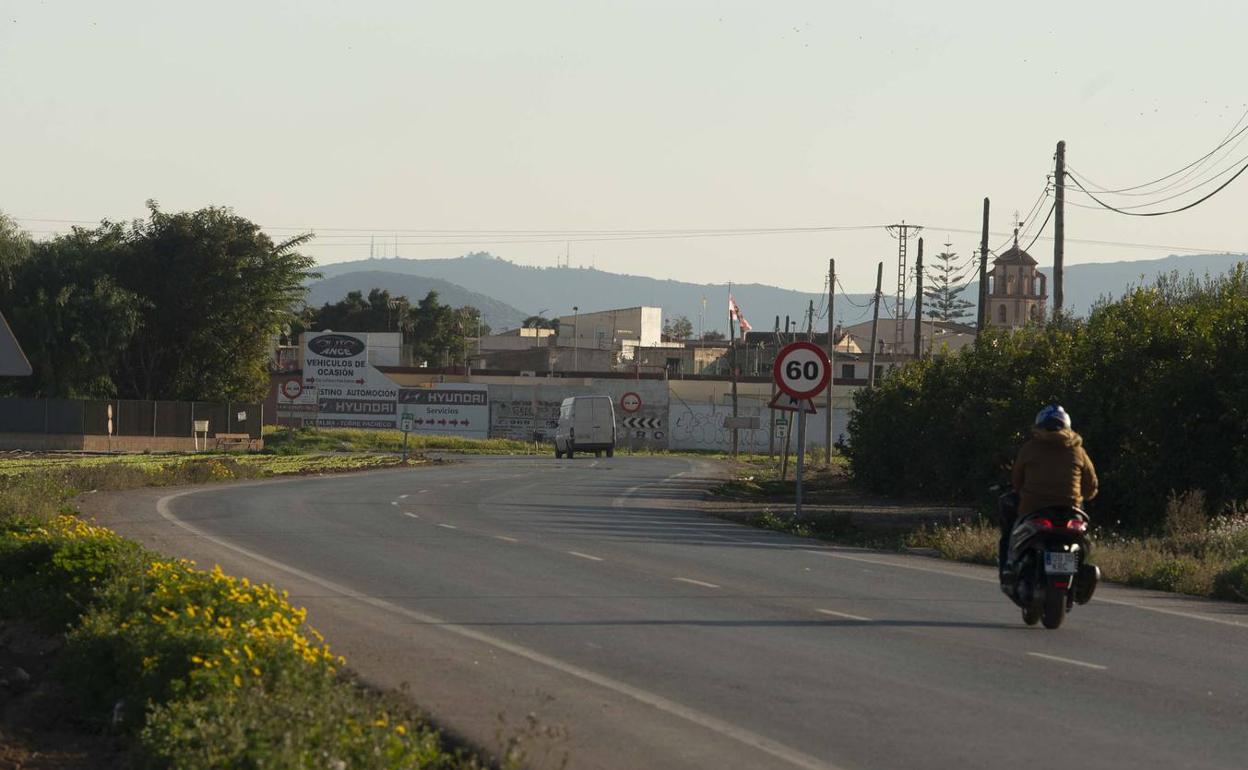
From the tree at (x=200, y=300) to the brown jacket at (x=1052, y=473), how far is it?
2783 inches

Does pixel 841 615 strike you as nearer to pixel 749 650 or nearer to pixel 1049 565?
pixel 1049 565

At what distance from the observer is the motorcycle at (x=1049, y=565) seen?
41.5ft

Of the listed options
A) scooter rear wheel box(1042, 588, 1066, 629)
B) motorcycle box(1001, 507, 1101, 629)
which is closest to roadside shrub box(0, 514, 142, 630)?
motorcycle box(1001, 507, 1101, 629)

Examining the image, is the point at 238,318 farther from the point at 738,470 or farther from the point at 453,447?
the point at 738,470

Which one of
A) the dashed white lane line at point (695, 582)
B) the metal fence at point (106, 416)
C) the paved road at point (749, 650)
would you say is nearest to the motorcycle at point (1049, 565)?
the paved road at point (749, 650)

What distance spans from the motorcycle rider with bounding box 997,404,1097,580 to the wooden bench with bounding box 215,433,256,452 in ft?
194

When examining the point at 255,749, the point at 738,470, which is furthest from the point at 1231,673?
the point at 738,470

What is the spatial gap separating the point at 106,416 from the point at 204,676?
65.3 meters

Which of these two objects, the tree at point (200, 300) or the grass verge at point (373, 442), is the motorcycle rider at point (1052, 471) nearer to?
the grass verge at point (373, 442)

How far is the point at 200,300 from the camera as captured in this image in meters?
80.1

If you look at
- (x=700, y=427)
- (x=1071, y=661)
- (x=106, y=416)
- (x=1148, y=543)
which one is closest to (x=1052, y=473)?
(x=1071, y=661)

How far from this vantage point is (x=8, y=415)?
6894 cm

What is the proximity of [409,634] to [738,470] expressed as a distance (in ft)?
160

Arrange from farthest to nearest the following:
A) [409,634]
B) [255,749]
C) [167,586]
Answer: [409,634]
[167,586]
[255,749]
